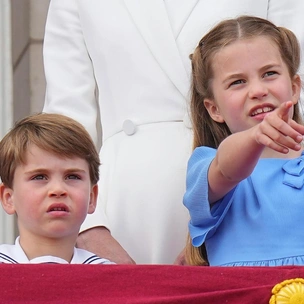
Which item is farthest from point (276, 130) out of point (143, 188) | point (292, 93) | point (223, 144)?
point (143, 188)

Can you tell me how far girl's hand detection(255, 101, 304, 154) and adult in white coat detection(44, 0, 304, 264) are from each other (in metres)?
0.85

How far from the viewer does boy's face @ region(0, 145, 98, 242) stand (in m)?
2.82

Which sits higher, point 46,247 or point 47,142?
point 47,142

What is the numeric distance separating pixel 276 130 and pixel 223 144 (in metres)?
0.28

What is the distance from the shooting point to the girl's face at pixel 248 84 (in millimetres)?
2846

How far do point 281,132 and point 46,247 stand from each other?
70 cm

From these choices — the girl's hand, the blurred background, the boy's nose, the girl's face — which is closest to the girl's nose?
the girl's face

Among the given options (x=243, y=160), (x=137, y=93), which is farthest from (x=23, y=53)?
(x=243, y=160)

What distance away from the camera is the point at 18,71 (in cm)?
514

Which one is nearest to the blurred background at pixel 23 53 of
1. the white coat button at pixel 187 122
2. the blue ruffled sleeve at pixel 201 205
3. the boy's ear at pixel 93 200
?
the white coat button at pixel 187 122

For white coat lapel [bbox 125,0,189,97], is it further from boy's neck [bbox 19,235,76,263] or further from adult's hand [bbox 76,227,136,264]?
boy's neck [bbox 19,235,76,263]

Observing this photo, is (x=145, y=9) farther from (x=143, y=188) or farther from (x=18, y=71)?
(x=18, y=71)

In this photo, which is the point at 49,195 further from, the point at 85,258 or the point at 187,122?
the point at 187,122

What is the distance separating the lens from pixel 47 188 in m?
2.83
